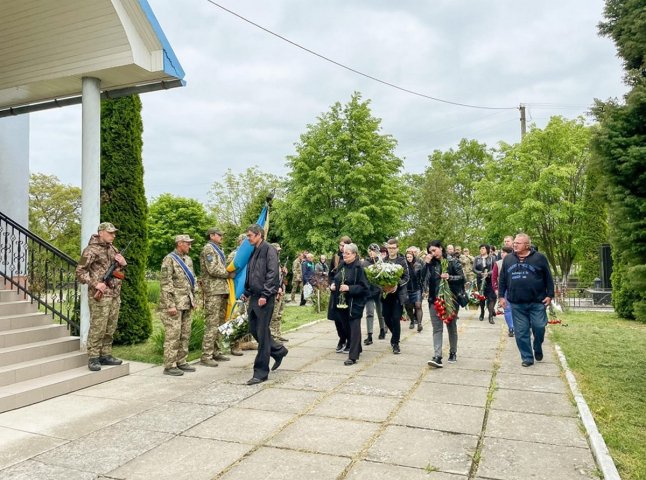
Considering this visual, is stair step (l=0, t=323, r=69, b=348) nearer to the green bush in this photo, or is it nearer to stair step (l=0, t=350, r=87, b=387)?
stair step (l=0, t=350, r=87, b=387)

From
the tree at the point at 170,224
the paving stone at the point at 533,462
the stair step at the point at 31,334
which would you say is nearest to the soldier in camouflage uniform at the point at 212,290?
the stair step at the point at 31,334

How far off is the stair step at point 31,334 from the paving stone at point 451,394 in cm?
526

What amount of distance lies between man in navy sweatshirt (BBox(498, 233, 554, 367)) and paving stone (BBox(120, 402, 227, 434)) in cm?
465

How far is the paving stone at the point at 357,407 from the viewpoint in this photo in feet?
16.6

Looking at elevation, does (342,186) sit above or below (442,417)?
above

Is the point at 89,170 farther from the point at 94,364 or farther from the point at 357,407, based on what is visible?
the point at 357,407

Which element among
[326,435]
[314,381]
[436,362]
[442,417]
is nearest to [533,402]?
[442,417]

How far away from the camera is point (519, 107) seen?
2975cm

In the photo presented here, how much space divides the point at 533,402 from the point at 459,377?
1.31 metres

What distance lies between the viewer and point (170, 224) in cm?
3089

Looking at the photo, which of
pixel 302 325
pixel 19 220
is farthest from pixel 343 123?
pixel 19 220

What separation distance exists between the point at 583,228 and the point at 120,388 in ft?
94.6

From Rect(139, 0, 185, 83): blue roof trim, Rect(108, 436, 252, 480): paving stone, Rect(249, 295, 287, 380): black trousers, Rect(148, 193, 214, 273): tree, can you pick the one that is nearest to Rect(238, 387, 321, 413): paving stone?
Rect(249, 295, 287, 380): black trousers

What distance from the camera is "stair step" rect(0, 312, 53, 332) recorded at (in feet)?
22.5
